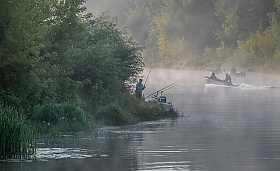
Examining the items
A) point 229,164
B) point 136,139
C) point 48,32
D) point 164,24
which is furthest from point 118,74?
point 164,24

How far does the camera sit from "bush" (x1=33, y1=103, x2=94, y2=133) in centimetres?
2148

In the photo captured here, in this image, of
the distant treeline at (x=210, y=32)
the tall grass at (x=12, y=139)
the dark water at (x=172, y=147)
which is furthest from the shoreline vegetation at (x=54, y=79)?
the distant treeline at (x=210, y=32)

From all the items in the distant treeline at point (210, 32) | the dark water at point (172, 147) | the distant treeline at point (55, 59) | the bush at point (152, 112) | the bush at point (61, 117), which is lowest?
the dark water at point (172, 147)

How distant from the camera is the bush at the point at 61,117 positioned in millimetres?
21484

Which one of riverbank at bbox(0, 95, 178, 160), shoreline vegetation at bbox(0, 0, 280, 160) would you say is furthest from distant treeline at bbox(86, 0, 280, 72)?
riverbank at bbox(0, 95, 178, 160)

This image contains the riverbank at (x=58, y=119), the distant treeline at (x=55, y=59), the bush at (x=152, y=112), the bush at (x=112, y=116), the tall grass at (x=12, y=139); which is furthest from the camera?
the bush at (x=152, y=112)

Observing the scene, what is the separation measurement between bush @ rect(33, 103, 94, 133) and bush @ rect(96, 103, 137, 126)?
2020 millimetres

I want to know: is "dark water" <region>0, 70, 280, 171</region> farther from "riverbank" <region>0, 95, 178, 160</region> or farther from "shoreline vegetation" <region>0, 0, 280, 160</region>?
"shoreline vegetation" <region>0, 0, 280, 160</region>

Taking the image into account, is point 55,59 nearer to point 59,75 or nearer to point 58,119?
point 59,75

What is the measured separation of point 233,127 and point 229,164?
915cm

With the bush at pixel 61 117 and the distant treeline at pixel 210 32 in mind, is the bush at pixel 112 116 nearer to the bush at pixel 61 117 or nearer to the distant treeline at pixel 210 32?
the bush at pixel 61 117

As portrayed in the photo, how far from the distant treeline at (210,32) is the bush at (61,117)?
60.9 meters

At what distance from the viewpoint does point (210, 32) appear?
11350 centimetres

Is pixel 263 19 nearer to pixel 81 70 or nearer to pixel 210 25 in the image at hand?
pixel 210 25
